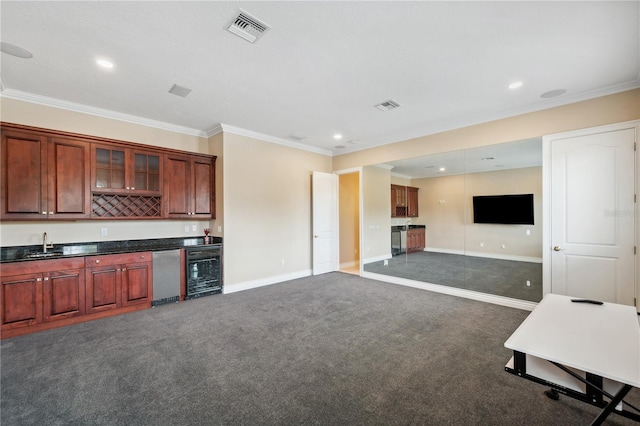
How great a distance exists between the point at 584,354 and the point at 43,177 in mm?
5558

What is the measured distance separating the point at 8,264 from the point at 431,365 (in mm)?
4775

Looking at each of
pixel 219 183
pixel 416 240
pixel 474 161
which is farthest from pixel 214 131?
pixel 474 161

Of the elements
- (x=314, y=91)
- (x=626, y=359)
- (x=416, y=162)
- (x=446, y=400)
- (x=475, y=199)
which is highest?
(x=314, y=91)

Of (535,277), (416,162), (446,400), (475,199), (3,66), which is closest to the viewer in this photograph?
(446,400)

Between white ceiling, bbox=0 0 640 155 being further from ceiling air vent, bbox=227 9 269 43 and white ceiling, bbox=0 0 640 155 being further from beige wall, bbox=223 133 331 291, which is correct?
beige wall, bbox=223 133 331 291

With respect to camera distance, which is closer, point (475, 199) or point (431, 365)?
point (431, 365)

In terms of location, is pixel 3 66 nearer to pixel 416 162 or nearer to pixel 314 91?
pixel 314 91

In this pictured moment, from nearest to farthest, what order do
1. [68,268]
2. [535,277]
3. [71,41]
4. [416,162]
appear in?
1. [71,41]
2. [68,268]
3. [535,277]
4. [416,162]

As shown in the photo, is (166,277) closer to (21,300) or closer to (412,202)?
(21,300)

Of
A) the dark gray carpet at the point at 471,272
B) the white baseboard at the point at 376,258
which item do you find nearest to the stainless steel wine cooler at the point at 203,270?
the white baseboard at the point at 376,258

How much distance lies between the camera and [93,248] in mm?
4125

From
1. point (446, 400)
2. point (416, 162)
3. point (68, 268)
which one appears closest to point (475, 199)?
point (416, 162)

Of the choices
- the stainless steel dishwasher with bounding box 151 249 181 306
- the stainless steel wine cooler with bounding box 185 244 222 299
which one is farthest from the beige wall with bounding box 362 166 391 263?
the stainless steel dishwasher with bounding box 151 249 181 306

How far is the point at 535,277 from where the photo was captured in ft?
13.3
